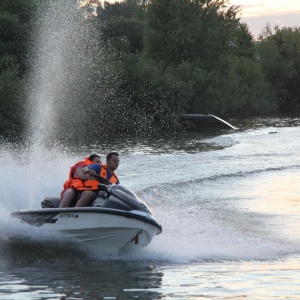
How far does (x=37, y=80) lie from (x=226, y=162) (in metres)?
13.9

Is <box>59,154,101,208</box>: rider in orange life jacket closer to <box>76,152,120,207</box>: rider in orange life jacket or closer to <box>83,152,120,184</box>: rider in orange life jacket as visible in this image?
<box>76,152,120,207</box>: rider in orange life jacket

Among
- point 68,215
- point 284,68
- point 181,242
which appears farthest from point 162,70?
point 68,215

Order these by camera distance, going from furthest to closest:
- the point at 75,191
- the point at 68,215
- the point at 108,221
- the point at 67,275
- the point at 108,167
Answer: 1. the point at 108,167
2. the point at 75,191
3. the point at 68,215
4. the point at 108,221
5. the point at 67,275

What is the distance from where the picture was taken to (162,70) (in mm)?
51156

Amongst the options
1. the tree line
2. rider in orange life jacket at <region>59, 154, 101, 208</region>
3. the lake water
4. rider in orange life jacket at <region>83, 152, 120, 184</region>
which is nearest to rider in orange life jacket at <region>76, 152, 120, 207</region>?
rider in orange life jacket at <region>83, 152, 120, 184</region>

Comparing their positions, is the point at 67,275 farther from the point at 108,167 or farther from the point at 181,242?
the point at 181,242

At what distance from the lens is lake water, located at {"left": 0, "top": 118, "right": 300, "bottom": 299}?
9492 millimetres

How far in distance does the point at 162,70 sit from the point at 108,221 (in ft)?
133

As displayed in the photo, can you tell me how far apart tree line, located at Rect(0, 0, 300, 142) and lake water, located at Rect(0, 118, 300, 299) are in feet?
48.7

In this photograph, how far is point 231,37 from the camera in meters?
57.2

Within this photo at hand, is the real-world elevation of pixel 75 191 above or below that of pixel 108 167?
below

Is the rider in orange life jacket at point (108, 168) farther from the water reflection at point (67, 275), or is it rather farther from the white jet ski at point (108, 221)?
the water reflection at point (67, 275)

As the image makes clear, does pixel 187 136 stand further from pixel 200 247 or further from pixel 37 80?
pixel 200 247

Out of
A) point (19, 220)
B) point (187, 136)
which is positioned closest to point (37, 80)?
point (187, 136)
